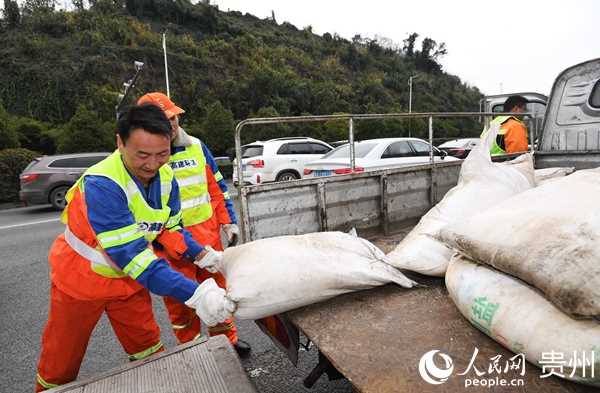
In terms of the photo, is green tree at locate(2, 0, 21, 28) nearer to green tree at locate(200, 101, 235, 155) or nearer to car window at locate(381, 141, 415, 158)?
green tree at locate(200, 101, 235, 155)

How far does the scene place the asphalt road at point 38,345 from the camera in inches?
86.1

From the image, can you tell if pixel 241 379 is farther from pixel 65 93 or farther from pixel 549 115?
pixel 65 93

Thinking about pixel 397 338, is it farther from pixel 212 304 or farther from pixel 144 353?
pixel 144 353

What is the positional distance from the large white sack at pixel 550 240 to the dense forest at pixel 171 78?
1364cm

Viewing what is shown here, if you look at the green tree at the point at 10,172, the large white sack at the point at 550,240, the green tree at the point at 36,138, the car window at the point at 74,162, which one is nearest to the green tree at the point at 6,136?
the green tree at the point at 10,172

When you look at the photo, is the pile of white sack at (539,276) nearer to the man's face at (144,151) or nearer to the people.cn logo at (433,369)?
the people.cn logo at (433,369)

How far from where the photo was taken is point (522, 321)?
3.44ft

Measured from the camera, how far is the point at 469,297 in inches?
48.4

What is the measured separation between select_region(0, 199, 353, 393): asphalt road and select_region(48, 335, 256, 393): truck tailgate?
0.73 meters

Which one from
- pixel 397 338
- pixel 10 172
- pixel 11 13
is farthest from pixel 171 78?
pixel 397 338

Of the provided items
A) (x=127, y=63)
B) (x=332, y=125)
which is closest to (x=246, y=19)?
(x=127, y=63)

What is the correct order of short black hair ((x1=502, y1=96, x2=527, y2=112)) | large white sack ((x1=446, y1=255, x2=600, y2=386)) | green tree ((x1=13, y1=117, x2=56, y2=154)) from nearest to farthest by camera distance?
large white sack ((x1=446, y1=255, x2=600, y2=386)), short black hair ((x1=502, y1=96, x2=527, y2=112)), green tree ((x1=13, y1=117, x2=56, y2=154))

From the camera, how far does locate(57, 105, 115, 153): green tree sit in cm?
1244

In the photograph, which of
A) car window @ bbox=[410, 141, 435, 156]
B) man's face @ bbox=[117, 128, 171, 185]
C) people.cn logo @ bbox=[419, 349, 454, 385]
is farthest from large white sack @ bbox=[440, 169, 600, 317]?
car window @ bbox=[410, 141, 435, 156]
